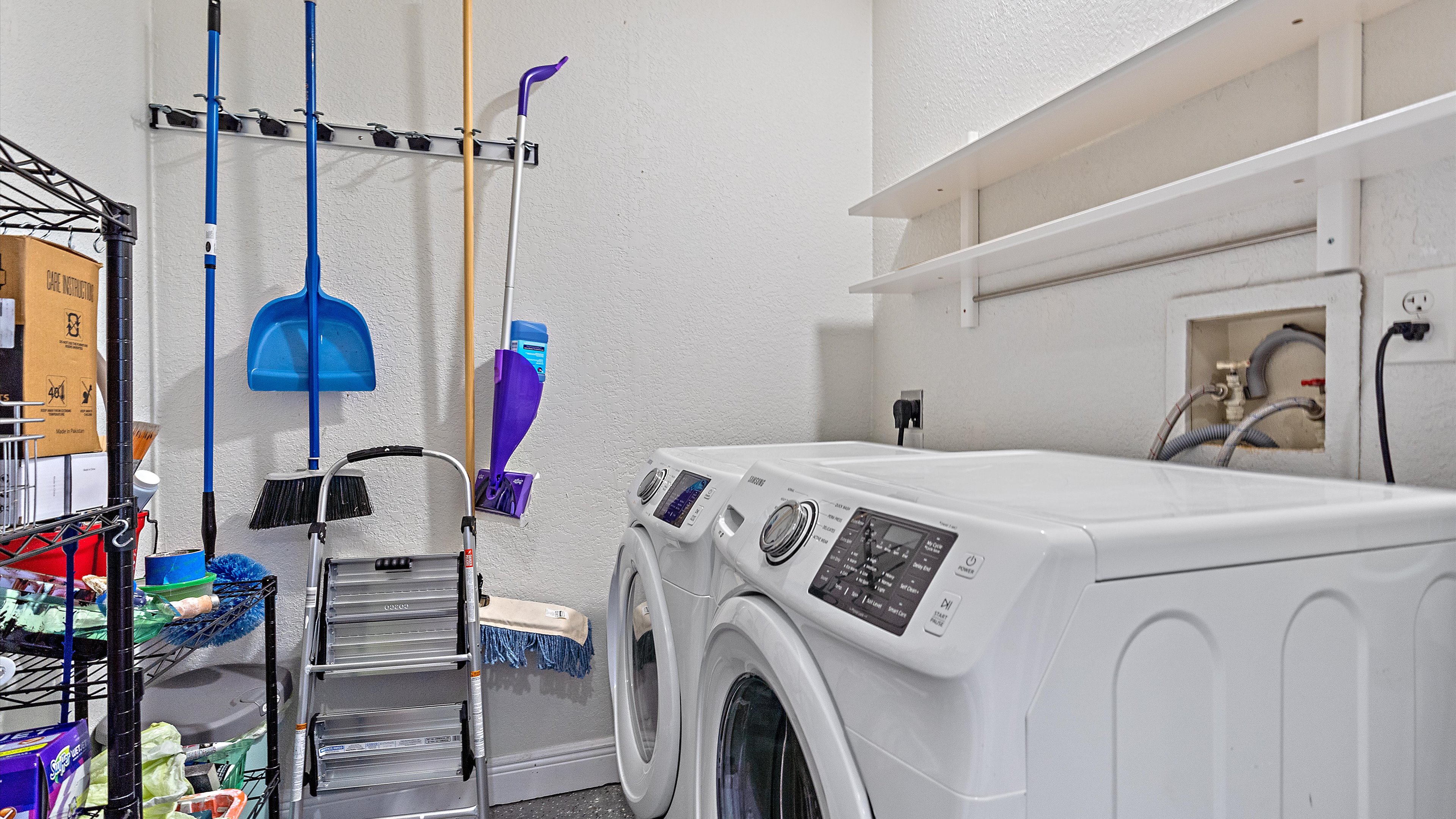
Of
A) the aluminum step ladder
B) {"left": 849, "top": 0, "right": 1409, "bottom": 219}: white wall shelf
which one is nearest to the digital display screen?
the aluminum step ladder

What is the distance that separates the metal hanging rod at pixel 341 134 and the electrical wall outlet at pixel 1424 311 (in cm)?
175

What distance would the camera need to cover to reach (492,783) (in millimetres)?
1844

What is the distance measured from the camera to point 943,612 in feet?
1.84

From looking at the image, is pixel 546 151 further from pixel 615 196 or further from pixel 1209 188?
pixel 1209 188

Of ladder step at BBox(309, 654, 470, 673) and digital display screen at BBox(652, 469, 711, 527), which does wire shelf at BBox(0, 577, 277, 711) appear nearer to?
ladder step at BBox(309, 654, 470, 673)

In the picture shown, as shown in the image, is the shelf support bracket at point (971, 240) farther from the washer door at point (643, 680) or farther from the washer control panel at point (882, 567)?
the washer control panel at point (882, 567)

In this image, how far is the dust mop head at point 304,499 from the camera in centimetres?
163

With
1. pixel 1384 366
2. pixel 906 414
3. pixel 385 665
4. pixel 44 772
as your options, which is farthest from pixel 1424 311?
pixel 385 665

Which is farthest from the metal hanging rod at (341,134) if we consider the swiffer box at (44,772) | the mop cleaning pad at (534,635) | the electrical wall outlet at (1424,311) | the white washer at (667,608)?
the electrical wall outlet at (1424,311)

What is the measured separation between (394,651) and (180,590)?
17.1 inches

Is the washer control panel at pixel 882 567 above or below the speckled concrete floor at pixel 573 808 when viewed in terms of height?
above

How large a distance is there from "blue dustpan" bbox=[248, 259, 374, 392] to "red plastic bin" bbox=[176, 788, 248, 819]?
0.86 metres

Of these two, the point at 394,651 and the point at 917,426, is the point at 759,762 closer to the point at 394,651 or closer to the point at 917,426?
the point at 394,651

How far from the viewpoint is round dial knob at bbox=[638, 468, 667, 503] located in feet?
4.64
